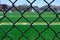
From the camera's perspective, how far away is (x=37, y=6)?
1574mm

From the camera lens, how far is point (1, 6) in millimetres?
1512

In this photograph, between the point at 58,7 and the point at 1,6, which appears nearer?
the point at 1,6

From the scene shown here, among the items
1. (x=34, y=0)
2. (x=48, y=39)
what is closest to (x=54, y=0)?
(x=34, y=0)

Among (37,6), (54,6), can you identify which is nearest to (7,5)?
(37,6)

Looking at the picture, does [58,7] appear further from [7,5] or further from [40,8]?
[7,5]

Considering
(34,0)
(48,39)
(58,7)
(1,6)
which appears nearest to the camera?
(34,0)

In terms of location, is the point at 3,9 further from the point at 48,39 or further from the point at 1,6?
the point at 48,39

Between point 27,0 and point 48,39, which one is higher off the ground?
point 48,39

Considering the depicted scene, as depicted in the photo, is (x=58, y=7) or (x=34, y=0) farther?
(x=58, y=7)

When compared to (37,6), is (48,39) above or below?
A: above

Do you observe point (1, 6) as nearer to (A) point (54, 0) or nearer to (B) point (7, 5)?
(B) point (7, 5)

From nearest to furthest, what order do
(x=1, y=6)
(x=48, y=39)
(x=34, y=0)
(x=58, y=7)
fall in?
(x=34, y=0) → (x=1, y=6) → (x=58, y=7) → (x=48, y=39)

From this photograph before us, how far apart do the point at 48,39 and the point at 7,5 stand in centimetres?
529

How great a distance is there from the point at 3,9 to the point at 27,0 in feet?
0.59
